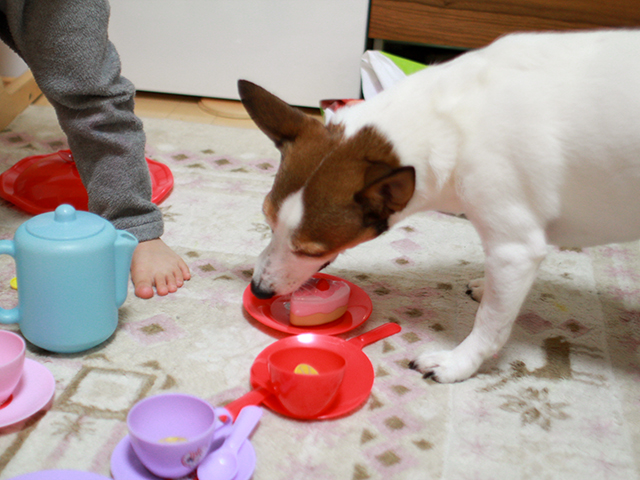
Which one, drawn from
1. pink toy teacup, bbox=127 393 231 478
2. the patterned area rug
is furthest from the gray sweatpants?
pink toy teacup, bbox=127 393 231 478

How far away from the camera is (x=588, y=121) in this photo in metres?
1.08

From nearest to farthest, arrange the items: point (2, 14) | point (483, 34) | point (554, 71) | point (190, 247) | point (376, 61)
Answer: point (554, 71), point (2, 14), point (190, 247), point (376, 61), point (483, 34)

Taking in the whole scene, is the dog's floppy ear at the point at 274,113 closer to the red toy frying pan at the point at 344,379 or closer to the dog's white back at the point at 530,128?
the dog's white back at the point at 530,128

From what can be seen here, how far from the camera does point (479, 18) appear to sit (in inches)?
99.6

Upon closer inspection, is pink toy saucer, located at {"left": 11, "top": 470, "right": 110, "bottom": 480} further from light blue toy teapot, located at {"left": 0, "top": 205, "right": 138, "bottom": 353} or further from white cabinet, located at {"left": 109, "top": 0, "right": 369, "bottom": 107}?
white cabinet, located at {"left": 109, "top": 0, "right": 369, "bottom": 107}

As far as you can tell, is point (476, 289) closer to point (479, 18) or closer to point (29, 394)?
point (29, 394)

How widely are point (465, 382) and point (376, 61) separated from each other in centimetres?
149

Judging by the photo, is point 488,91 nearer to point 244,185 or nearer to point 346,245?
point 346,245

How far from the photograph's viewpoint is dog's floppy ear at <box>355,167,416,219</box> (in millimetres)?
1010

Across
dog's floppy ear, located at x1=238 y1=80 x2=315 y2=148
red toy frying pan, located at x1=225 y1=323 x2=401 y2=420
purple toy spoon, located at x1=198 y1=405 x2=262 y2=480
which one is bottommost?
red toy frying pan, located at x1=225 y1=323 x2=401 y2=420

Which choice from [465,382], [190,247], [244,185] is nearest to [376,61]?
[244,185]

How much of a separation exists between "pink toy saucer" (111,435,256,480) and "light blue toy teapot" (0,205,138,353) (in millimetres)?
277

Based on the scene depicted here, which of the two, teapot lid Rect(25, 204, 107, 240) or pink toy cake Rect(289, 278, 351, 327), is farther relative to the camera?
pink toy cake Rect(289, 278, 351, 327)

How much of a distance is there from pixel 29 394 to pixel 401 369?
28.2 inches
